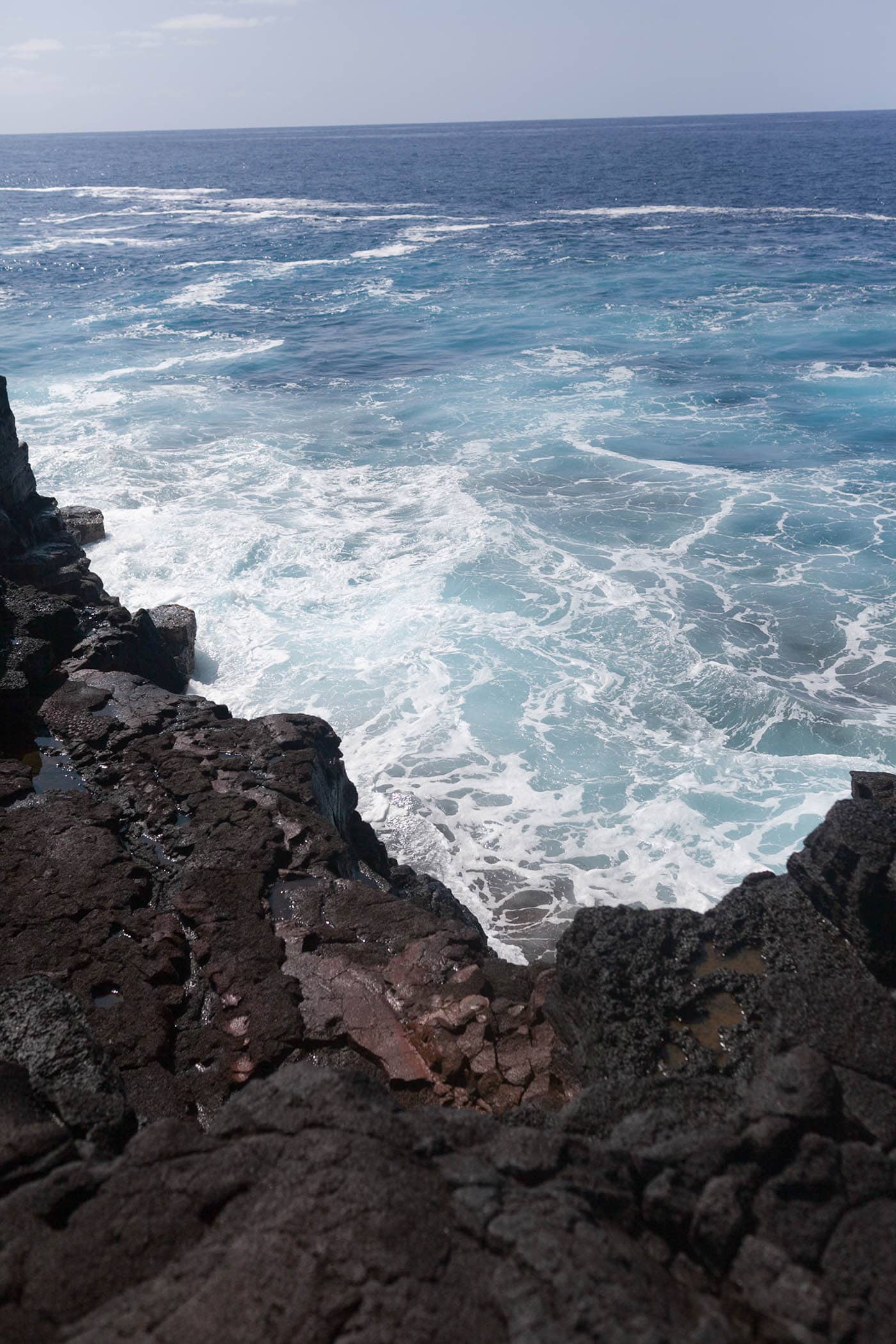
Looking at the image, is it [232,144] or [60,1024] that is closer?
[60,1024]

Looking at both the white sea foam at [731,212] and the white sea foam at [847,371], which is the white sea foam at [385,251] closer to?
the white sea foam at [731,212]

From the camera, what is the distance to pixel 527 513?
19.7 meters

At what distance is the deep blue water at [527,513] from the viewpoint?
39.8 ft

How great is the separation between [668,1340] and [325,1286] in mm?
1328

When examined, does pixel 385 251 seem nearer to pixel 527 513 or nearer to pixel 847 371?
pixel 847 371

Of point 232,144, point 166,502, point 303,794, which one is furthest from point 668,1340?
point 232,144

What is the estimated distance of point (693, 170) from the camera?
88.9 m

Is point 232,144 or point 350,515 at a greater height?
point 232,144

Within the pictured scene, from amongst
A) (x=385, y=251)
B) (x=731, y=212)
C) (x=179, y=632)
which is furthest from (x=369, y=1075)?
(x=731, y=212)

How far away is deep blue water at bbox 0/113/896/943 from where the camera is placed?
477 inches

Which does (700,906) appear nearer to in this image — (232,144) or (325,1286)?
(325,1286)

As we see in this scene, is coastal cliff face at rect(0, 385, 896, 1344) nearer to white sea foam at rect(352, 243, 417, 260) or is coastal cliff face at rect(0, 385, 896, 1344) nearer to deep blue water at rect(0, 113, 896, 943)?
deep blue water at rect(0, 113, 896, 943)

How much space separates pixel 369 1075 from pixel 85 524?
15.5 m

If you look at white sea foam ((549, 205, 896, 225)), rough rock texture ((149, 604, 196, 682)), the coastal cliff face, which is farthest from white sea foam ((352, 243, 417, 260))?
the coastal cliff face
